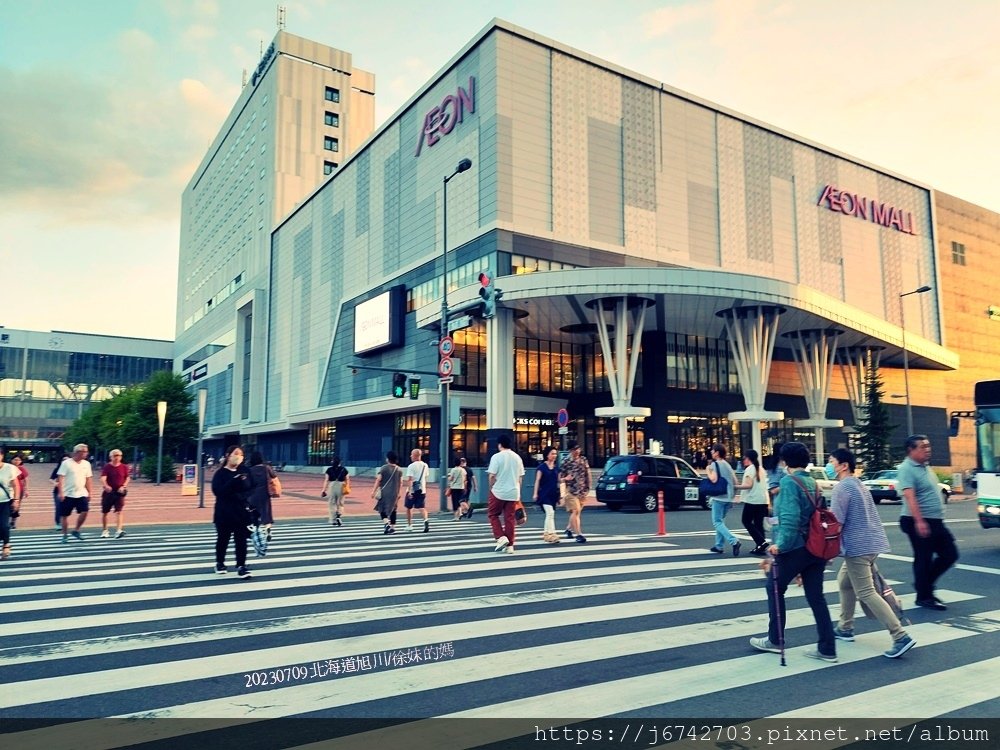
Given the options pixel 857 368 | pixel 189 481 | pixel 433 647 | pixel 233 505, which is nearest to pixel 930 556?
pixel 433 647

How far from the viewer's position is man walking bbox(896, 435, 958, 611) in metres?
7.41

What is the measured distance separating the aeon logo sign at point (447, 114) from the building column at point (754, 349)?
847 inches

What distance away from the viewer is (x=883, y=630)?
6.34 m

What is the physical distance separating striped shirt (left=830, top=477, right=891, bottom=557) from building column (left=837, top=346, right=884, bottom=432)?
2043 inches

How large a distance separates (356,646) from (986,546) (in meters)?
13.0

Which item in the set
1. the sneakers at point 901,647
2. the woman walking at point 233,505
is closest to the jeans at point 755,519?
the sneakers at point 901,647

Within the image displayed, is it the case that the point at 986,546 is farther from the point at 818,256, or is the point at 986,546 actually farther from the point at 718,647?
the point at 818,256

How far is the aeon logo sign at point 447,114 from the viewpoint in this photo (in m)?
45.0

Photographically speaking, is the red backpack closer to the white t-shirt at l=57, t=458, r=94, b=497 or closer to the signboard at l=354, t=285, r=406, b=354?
the white t-shirt at l=57, t=458, r=94, b=497

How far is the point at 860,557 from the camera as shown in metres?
5.65

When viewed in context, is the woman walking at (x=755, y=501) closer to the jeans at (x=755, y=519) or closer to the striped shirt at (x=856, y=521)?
the jeans at (x=755, y=519)

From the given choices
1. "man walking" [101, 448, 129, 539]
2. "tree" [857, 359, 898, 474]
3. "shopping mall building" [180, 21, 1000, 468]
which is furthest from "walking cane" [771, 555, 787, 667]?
"tree" [857, 359, 898, 474]

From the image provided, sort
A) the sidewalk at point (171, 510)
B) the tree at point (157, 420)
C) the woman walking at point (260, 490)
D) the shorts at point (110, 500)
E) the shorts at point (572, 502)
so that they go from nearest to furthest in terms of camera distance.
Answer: the woman walking at point (260, 490), the shorts at point (572, 502), the shorts at point (110, 500), the sidewalk at point (171, 510), the tree at point (157, 420)

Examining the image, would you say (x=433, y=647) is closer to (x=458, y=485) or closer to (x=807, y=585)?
(x=807, y=585)
